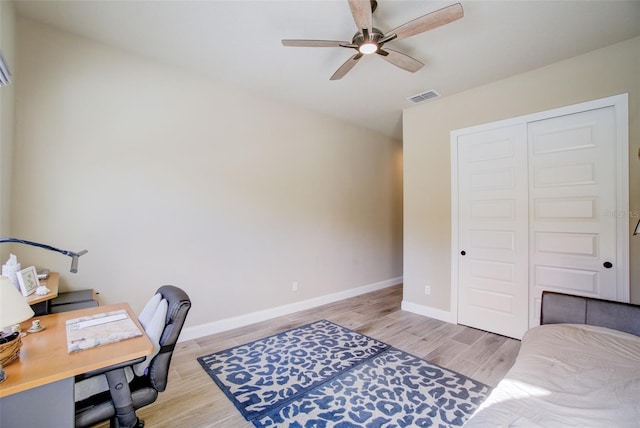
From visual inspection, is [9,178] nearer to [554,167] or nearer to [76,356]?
[76,356]

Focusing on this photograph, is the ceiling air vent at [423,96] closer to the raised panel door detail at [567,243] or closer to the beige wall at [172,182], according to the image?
the beige wall at [172,182]

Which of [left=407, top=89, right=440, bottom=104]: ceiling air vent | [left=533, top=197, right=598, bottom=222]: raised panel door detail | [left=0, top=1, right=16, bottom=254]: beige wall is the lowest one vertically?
[left=533, top=197, right=598, bottom=222]: raised panel door detail

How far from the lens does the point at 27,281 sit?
1747mm

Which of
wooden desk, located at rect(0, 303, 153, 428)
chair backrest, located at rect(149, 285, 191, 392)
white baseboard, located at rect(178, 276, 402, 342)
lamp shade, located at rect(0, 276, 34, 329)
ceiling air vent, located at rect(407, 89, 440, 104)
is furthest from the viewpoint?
ceiling air vent, located at rect(407, 89, 440, 104)

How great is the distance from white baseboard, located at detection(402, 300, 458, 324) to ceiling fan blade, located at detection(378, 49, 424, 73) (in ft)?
9.63

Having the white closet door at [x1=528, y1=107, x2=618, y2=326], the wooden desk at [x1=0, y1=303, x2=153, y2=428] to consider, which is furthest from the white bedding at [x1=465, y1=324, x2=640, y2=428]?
the wooden desk at [x1=0, y1=303, x2=153, y2=428]

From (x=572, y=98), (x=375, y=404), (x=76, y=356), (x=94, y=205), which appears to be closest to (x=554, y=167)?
(x=572, y=98)

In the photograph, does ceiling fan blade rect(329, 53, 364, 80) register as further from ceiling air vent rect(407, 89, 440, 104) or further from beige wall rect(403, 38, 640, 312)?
beige wall rect(403, 38, 640, 312)

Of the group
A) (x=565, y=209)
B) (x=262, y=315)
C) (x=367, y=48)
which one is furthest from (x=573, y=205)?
(x=262, y=315)

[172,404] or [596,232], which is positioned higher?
[596,232]

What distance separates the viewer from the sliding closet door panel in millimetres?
3125

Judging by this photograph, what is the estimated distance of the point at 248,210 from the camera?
355cm

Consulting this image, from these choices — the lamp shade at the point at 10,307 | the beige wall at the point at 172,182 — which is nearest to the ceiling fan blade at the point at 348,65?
the beige wall at the point at 172,182

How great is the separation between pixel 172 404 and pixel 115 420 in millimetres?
749
